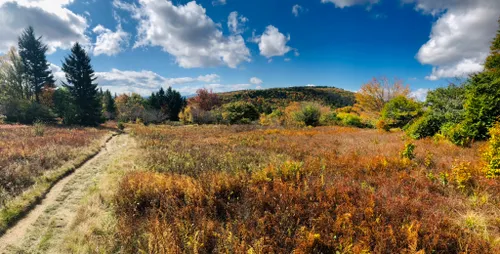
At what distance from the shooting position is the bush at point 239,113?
34.7 m

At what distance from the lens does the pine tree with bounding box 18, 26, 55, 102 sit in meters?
33.5

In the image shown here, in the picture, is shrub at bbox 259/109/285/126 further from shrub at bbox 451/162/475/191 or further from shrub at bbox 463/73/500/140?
shrub at bbox 451/162/475/191

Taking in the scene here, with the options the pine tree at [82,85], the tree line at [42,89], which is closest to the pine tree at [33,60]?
the tree line at [42,89]

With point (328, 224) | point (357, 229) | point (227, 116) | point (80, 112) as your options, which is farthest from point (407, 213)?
point (80, 112)

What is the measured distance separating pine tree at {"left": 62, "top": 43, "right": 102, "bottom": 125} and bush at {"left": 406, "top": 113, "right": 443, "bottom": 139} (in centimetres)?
3865

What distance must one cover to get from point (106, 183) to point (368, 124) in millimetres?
32545

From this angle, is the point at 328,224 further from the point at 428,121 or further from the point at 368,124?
the point at 368,124

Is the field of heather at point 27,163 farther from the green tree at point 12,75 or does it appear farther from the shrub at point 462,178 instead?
the green tree at point 12,75

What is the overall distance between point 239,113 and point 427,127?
25.2 meters

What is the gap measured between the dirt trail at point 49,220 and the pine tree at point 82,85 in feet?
94.5

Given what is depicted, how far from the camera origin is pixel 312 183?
6070 mm

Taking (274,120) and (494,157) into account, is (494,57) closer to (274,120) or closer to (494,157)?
(494,157)

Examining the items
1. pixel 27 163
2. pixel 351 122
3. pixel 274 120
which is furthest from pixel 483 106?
pixel 274 120

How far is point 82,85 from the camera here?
31500 millimetres
